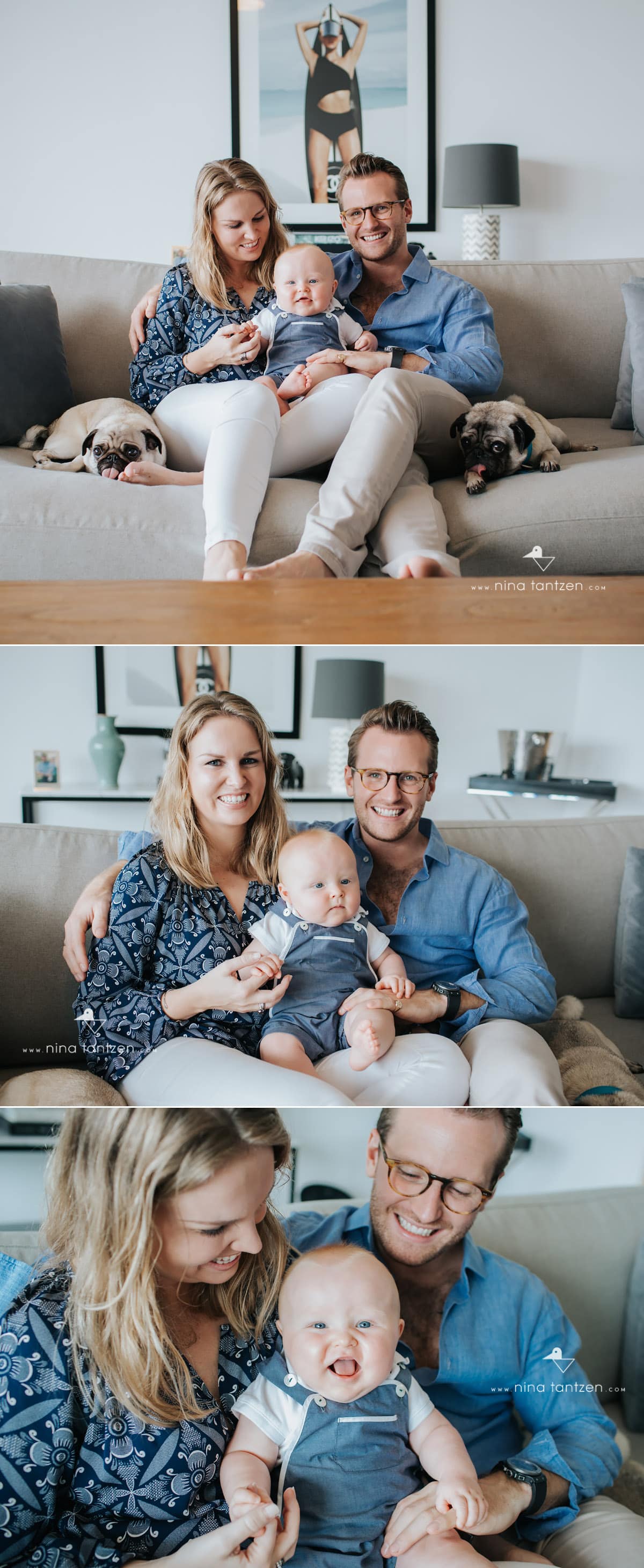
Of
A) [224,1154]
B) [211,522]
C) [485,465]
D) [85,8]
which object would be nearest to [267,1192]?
[224,1154]

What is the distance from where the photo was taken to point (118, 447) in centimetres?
145

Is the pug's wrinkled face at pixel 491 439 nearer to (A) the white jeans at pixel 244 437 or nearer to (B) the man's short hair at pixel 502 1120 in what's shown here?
(A) the white jeans at pixel 244 437

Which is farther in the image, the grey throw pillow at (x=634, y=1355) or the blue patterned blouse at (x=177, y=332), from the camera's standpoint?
the blue patterned blouse at (x=177, y=332)

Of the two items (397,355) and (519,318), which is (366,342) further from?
(519,318)

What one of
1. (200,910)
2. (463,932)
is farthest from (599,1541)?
(200,910)

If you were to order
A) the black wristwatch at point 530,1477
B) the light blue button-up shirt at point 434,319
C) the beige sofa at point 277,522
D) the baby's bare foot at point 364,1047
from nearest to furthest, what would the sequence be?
the baby's bare foot at point 364,1047 < the black wristwatch at point 530,1477 < the beige sofa at point 277,522 < the light blue button-up shirt at point 434,319

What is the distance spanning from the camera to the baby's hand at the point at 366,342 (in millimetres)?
1525

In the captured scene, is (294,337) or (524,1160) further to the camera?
(294,337)

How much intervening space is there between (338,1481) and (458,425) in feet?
3.92

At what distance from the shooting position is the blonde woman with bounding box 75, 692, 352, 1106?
915mm

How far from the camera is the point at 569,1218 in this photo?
1.08 m

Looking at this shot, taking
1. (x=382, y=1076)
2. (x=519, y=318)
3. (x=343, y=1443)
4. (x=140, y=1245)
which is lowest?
(x=343, y=1443)

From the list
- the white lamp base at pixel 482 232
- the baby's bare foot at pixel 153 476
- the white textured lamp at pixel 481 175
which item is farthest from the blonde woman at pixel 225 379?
the white lamp base at pixel 482 232

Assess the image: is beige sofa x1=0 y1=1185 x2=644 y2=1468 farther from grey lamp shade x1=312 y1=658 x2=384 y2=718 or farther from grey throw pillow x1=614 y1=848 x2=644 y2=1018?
grey lamp shade x1=312 y1=658 x2=384 y2=718
